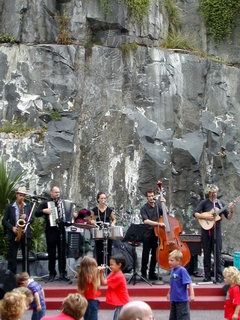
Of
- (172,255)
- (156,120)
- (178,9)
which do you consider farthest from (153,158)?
(172,255)

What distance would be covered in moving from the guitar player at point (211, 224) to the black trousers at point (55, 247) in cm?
235

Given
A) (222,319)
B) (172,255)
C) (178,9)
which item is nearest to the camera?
(172,255)

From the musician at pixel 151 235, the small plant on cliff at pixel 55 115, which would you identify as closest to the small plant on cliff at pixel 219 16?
the small plant on cliff at pixel 55 115

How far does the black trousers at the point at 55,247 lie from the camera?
12.3 metres

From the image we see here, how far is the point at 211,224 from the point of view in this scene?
12.2 meters

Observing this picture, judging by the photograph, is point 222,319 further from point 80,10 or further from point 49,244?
point 80,10

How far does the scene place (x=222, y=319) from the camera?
1017cm

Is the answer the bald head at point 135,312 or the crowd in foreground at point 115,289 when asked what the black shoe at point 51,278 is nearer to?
the crowd in foreground at point 115,289

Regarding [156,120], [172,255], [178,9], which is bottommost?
[172,255]

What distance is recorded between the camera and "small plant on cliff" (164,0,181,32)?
60.4 feet

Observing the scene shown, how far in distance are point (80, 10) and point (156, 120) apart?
3.21 metres

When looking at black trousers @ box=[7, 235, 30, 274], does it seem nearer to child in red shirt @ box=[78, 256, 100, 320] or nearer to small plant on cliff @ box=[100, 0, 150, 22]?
child in red shirt @ box=[78, 256, 100, 320]

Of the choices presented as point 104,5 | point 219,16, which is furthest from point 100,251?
point 219,16

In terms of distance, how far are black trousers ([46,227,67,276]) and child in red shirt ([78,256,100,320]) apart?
436 centimetres
